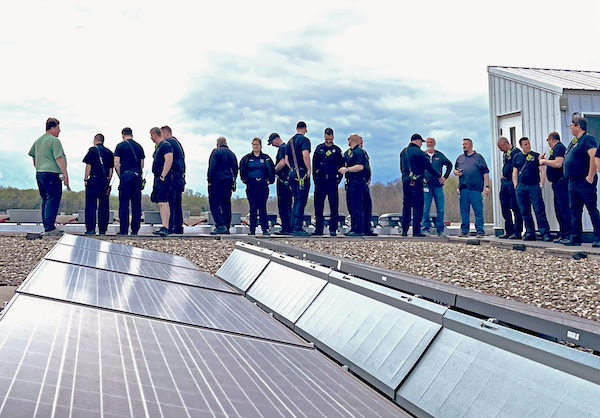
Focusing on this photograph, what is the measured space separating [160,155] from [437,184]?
6704 millimetres

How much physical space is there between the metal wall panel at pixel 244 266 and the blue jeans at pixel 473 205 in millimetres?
10235

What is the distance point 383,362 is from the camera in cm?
214

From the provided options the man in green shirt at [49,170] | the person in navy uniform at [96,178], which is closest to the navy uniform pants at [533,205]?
the person in navy uniform at [96,178]

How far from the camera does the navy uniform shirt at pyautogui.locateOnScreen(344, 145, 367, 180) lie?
13352mm

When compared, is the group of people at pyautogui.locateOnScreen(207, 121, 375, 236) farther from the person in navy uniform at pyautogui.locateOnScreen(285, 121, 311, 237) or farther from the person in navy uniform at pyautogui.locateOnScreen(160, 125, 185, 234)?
the person in navy uniform at pyautogui.locateOnScreen(160, 125, 185, 234)

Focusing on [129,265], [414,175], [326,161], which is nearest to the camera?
[129,265]

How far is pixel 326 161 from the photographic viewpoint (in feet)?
43.6

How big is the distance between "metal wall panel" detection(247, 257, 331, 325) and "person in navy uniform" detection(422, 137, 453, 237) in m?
11.2

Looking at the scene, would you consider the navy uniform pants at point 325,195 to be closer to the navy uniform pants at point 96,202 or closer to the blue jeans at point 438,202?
the blue jeans at point 438,202

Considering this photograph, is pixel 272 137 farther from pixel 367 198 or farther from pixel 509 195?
pixel 509 195

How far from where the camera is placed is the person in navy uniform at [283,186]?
45.4ft

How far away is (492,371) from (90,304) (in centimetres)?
130

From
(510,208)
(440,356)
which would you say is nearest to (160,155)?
(510,208)

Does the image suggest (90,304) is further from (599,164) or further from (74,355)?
(599,164)
